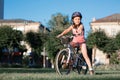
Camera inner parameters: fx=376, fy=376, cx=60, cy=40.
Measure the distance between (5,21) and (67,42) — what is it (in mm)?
93698

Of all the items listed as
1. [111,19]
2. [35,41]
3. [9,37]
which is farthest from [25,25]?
[9,37]

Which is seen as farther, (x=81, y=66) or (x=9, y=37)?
(x=9, y=37)

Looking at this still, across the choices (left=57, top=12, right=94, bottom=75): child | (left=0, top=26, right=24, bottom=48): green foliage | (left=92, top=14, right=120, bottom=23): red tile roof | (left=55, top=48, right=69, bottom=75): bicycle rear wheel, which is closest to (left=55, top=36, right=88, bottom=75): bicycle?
(left=55, top=48, right=69, bottom=75): bicycle rear wheel

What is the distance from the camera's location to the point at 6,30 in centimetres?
7475

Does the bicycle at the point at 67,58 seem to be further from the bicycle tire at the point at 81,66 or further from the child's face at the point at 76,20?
the child's face at the point at 76,20

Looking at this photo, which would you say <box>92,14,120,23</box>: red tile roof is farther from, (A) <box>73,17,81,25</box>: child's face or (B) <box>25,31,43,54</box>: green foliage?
(A) <box>73,17,81,25</box>: child's face

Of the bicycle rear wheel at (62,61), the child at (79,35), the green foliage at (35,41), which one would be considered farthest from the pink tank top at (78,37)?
the green foliage at (35,41)

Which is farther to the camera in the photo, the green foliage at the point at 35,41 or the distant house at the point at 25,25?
the distant house at the point at 25,25

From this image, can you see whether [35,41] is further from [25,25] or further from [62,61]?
[62,61]

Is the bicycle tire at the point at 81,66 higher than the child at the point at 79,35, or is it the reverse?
the child at the point at 79,35

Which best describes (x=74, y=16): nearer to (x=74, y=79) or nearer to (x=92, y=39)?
(x=74, y=79)

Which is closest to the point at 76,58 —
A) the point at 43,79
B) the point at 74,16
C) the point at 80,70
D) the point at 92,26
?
the point at 80,70

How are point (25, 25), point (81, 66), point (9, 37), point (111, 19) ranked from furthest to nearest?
point (111, 19) < point (25, 25) < point (9, 37) < point (81, 66)

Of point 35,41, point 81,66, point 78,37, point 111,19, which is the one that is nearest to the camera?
point 78,37
